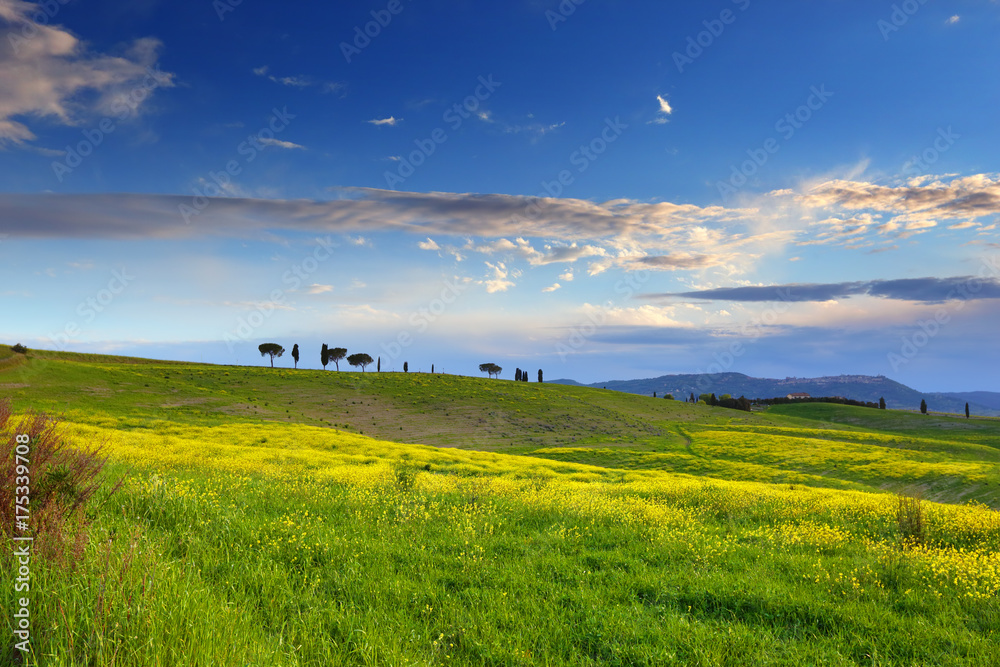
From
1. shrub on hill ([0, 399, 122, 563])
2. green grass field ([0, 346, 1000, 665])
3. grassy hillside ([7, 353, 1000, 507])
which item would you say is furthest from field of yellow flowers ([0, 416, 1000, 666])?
grassy hillside ([7, 353, 1000, 507])

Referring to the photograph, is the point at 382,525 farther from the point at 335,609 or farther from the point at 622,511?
the point at 622,511

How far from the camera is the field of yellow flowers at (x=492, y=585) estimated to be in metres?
5.52

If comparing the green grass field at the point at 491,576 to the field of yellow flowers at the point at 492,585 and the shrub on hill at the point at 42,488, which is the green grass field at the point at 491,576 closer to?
the field of yellow flowers at the point at 492,585

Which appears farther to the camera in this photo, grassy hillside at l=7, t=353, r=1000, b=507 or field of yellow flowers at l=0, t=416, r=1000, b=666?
grassy hillside at l=7, t=353, r=1000, b=507

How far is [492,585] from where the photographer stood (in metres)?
8.53

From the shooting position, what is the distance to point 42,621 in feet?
16.5

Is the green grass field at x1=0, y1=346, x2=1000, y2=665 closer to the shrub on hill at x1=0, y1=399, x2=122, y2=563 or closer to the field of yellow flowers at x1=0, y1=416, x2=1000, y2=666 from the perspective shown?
the field of yellow flowers at x1=0, y1=416, x2=1000, y2=666

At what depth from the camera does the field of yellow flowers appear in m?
5.52

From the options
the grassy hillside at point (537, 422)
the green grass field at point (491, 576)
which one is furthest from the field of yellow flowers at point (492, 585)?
the grassy hillside at point (537, 422)

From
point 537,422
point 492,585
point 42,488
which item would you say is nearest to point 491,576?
point 492,585

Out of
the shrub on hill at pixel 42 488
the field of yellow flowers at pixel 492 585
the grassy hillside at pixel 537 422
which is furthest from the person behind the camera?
the grassy hillside at pixel 537 422

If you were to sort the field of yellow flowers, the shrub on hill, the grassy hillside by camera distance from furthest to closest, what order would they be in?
the grassy hillside, the shrub on hill, the field of yellow flowers

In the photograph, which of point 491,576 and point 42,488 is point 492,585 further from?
point 42,488

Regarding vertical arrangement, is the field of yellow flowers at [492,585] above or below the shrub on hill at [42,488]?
below
